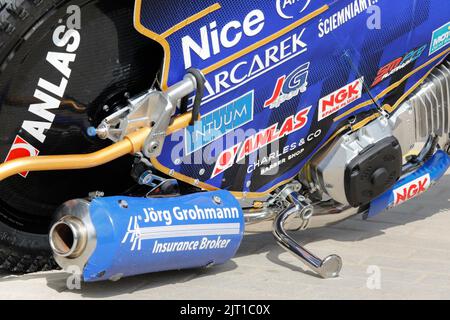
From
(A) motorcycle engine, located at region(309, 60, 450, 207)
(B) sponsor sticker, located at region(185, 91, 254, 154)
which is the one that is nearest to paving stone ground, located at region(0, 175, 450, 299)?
(A) motorcycle engine, located at region(309, 60, 450, 207)

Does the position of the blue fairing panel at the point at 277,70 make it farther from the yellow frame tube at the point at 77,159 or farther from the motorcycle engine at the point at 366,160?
the yellow frame tube at the point at 77,159

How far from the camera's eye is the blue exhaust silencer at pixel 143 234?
3.68 metres

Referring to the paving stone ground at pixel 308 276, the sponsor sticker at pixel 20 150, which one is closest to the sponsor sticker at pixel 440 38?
the paving stone ground at pixel 308 276

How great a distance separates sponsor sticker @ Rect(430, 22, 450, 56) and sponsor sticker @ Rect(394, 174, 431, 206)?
0.62 metres

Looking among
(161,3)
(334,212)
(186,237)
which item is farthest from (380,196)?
(161,3)

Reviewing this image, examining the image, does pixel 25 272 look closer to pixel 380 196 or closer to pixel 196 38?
pixel 196 38

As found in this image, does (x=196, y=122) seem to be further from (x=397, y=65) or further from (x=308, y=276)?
(x=397, y=65)

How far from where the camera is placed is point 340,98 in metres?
4.47

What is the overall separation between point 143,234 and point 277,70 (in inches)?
38.2

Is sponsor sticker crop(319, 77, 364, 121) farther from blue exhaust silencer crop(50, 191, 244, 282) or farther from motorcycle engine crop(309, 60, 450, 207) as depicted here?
blue exhaust silencer crop(50, 191, 244, 282)

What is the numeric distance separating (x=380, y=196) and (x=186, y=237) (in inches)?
47.4

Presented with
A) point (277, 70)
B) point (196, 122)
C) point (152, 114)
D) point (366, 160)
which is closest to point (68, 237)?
point (152, 114)

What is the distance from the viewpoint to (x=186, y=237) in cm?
390

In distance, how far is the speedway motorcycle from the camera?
12.5ft
